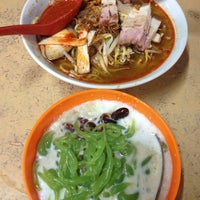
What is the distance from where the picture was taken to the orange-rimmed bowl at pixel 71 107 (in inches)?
35.5

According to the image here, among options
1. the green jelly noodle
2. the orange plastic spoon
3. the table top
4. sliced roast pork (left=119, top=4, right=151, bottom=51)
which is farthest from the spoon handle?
the green jelly noodle

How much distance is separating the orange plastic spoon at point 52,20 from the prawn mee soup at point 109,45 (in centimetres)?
3

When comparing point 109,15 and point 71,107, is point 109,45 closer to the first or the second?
point 109,15

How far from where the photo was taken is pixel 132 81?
1.10m

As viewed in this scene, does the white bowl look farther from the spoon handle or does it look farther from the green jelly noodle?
the green jelly noodle

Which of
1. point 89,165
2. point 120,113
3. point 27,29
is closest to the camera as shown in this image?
point 89,165

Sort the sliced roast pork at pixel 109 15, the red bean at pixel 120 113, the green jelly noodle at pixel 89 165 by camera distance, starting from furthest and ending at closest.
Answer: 1. the sliced roast pork at pixel 109 15
2. the red bean at pixel 120 113
3. the green jelly noodle at pixel 89 165

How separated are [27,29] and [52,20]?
0.11 m

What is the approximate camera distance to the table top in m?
1.06

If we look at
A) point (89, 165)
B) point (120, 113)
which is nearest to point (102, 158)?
point (89, 165)

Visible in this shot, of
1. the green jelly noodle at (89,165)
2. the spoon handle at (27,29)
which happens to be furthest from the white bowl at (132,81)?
the green jelly noodle at (89,165)

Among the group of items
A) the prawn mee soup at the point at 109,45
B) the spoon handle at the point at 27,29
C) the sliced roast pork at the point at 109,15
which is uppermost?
the sliced roast pork at the point at 109,15

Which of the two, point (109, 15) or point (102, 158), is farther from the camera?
point (109, 15)

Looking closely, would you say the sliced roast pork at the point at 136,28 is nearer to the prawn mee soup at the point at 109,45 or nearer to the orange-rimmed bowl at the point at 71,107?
the prawn mee soup at the point at 109,45
